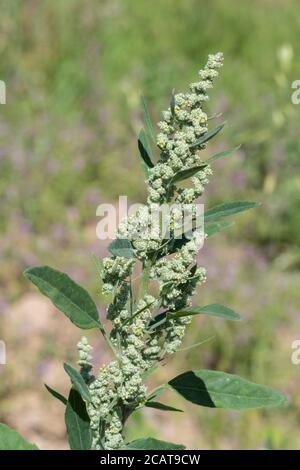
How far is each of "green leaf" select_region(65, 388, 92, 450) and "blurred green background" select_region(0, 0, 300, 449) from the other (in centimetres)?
189

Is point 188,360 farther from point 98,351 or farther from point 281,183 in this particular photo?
point 281,183

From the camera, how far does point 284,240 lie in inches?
190

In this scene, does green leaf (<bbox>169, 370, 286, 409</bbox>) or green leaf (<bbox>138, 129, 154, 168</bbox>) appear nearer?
green leaf (<bbox>169, 370, 286, 409</bbox>)

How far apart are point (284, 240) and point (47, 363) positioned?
1881 millimetres

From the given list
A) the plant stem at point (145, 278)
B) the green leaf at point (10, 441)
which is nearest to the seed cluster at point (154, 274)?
the plant stem at point (145, 278)

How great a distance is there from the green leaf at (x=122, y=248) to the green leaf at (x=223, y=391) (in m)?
0.22

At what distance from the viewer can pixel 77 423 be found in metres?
1.02

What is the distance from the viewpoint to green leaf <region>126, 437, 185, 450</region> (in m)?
0.97

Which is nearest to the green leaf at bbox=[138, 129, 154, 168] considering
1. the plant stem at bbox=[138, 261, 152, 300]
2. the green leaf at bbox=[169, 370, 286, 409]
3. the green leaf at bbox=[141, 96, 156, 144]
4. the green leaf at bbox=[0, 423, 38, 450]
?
the green leaf at bbox=[141, 96, 156, 144]

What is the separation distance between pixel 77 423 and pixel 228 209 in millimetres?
362

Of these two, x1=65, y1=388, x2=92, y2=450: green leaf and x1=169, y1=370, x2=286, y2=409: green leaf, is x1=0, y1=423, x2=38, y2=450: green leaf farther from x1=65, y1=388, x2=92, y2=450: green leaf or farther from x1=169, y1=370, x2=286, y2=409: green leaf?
x1=169, y1=370, x2=286, y2=409: green leaf

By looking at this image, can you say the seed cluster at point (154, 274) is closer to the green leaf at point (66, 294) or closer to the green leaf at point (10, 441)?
the green leaf at point (66, 294)

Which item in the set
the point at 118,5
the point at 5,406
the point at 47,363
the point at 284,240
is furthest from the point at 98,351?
the point at 118,5

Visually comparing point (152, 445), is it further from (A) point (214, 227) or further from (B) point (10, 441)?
(A) point (214, 227)
